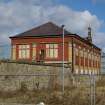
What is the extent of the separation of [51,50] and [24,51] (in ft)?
17.3

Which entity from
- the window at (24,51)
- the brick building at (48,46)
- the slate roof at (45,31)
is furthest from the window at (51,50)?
the window at (24,51)

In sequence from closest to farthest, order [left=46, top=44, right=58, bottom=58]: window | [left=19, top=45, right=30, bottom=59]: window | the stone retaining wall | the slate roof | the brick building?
the stone retaining wall
the brick building
[left=46, top=44, right=58, bottom=58]: window
the slate roof
[left=19, top=45, right=30, bottom=59]: window

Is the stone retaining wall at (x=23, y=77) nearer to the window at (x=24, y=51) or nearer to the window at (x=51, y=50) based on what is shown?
the window at (x=51, y=50)

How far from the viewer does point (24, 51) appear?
67.1 metres

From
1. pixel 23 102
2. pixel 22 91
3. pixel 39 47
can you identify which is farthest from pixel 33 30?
pixel 23 102

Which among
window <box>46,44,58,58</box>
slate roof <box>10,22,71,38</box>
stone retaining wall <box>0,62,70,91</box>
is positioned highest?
slate roof <box>10,22,71,38</box>

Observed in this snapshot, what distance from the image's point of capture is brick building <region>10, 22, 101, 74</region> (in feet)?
207

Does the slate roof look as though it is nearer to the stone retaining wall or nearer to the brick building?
the brick building

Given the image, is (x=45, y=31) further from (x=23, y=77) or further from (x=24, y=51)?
(x=23, y=77)

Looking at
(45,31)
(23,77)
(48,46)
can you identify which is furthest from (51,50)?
(23,77)

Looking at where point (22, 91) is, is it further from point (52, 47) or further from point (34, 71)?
point (52, 47)

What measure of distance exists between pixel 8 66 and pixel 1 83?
2005mm

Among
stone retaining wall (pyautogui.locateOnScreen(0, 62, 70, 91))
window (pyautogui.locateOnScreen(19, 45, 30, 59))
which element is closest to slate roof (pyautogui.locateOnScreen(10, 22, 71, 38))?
window (pyautogui.locateOnScreen(19, 45, 30, 59))

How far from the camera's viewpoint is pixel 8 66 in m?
36.0
